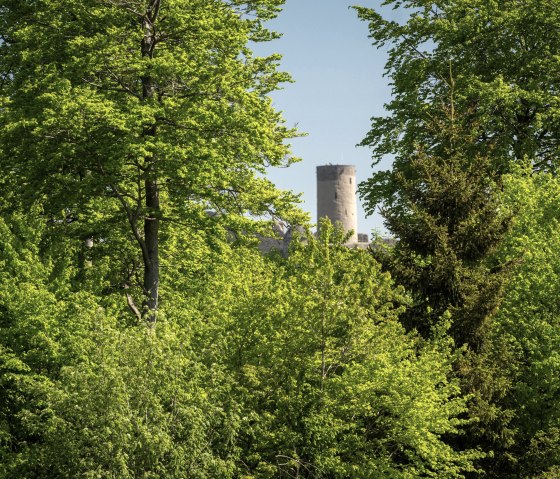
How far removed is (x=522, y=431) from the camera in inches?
945

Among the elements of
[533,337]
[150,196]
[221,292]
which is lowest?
[533,337]

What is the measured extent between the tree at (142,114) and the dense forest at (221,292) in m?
0.07

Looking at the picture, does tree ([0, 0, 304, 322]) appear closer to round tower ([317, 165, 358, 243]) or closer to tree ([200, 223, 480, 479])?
tree ([200, 223, 480, 479])

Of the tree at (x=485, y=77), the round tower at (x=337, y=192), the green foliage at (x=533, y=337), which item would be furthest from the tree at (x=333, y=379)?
the round tower at (x=337, y=192)

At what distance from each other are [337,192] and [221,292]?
79346 mm

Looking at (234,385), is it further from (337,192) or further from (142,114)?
(337,192)

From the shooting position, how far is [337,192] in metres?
104

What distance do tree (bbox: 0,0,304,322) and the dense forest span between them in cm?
7

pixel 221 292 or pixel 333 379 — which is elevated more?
pixel 221 292

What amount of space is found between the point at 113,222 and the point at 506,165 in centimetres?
1511

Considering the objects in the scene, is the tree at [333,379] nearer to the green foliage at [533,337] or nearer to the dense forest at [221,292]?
the dense forest at [221,292]

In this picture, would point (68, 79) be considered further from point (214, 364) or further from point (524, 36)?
point (524, 36)

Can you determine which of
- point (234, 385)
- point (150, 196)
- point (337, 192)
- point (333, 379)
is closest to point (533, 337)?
point (333, 379)

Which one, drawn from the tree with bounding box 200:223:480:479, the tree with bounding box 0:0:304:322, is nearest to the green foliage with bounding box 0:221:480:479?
the tree with bounding box 200:223:480:479
